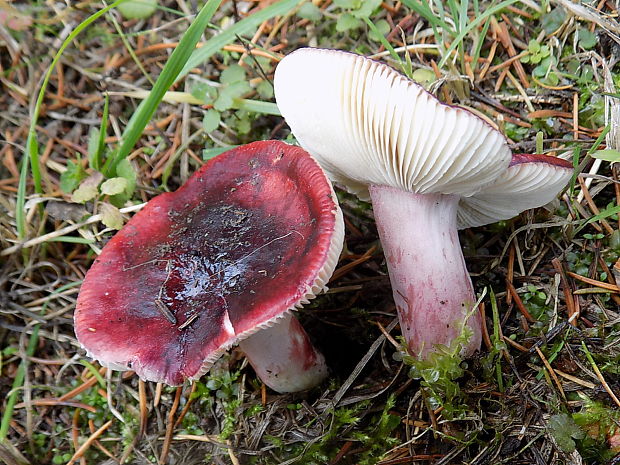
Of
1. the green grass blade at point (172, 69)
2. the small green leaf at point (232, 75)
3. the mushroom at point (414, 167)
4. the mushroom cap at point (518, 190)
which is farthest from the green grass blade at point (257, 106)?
the mushroom cap at point (518, 190)

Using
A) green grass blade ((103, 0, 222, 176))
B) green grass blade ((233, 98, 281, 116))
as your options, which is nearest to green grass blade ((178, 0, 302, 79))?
green grass blade ((103, 0, 222, 176))

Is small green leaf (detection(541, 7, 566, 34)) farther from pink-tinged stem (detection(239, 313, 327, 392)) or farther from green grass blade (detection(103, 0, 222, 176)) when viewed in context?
pink-tinged stem (detection(239, 313, 327, 392))

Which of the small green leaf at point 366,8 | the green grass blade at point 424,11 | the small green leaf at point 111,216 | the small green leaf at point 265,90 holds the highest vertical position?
the green grass blade at point 424,11

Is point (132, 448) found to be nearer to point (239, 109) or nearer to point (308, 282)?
point (308, 282)

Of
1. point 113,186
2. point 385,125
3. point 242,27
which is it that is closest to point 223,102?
point 242,27

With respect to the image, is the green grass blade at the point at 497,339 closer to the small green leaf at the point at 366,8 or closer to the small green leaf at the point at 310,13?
the small green leaf at the point at 366,8

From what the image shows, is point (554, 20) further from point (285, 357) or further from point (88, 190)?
point (88, 190)

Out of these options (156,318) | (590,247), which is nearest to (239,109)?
(156,318)
